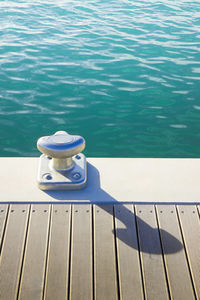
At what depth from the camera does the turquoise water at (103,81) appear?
3924 millimetres

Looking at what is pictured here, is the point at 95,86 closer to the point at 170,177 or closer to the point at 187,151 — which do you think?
the point at 187,151

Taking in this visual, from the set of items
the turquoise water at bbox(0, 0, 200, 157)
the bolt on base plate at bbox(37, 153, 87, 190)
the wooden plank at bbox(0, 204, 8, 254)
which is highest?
the turquoise water at bbox(0, 0, 200, 157)

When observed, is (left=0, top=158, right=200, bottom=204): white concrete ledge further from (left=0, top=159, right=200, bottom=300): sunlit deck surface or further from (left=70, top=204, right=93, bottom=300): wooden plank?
(left=70, top=204, right=93, bottom=300): wooden plank

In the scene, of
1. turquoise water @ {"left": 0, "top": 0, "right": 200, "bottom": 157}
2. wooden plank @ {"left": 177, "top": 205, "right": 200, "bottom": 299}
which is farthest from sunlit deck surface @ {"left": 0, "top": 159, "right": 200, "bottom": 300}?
turquoise water @ {"left": 0, "top": 0, "right": 200, "bottom": 157}

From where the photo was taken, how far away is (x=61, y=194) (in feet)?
6.28

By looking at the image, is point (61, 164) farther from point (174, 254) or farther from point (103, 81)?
point (103, 81)

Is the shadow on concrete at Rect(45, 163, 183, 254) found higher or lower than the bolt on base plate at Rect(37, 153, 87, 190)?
lower

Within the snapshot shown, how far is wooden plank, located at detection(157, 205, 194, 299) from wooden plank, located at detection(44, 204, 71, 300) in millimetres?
458

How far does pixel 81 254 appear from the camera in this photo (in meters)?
1.58

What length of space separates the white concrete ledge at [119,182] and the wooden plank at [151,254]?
11 centimetres

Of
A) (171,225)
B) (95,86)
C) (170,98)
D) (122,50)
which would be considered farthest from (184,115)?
(171,225)

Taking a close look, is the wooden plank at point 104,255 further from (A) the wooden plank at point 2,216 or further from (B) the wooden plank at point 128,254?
(A) the wooden plank at point 2,216

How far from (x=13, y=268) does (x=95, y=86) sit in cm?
365

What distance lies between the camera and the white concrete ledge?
1.90 meters
